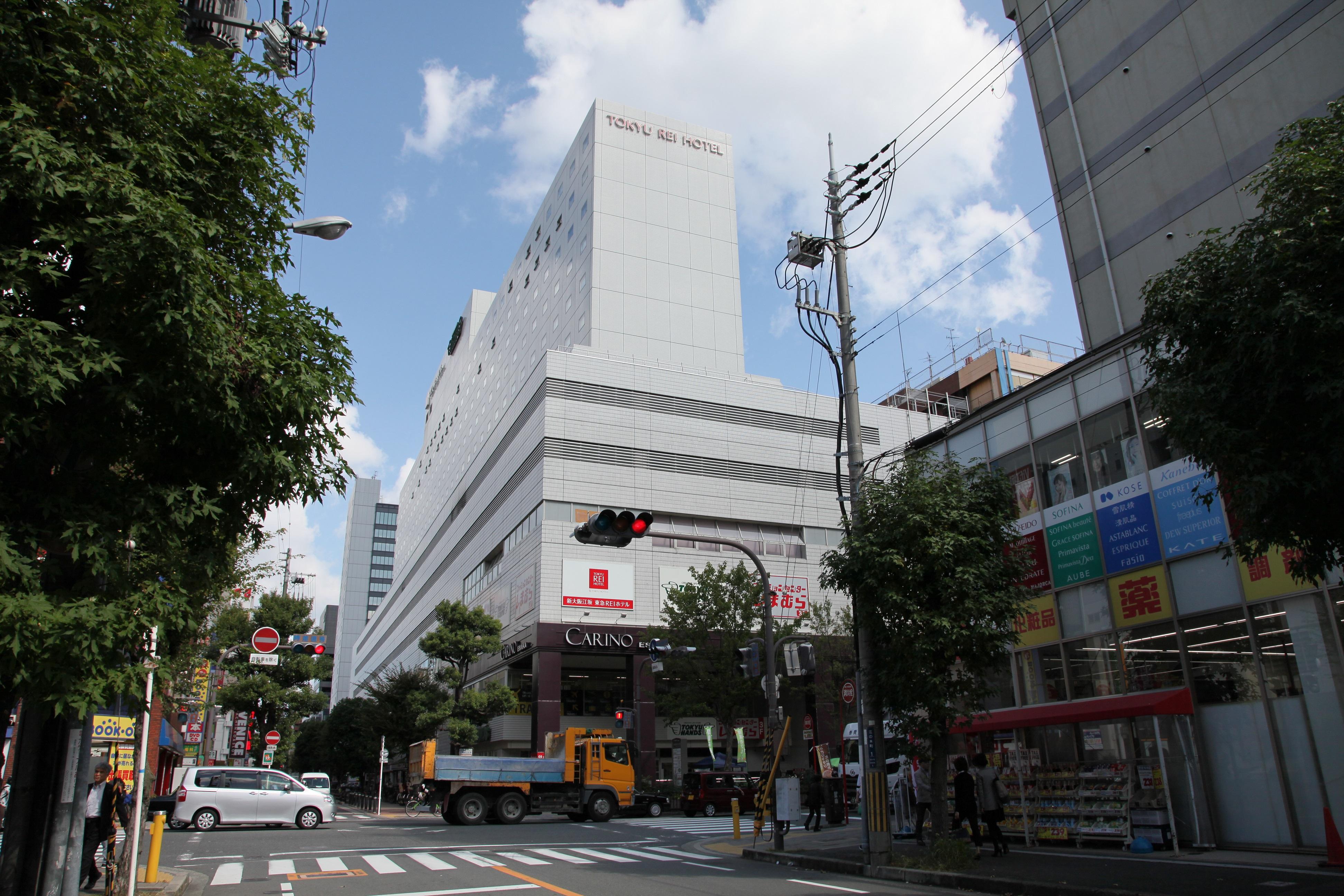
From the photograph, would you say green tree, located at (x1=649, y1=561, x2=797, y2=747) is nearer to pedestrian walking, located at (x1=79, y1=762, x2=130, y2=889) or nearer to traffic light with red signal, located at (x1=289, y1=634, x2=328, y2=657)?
traffic light with red signal, located at (x1=289, y1=634, x2=328, y2=657)

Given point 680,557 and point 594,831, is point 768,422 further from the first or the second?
point 594,831

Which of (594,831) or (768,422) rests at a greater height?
(768,422)

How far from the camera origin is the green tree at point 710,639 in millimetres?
36062

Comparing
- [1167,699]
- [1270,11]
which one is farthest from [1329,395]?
[1270,11]

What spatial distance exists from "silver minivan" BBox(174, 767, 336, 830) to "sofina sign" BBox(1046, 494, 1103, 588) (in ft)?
68.8

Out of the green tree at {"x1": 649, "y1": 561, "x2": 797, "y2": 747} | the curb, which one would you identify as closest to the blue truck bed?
the green tree at {"x1": 649, "y1": 561, "x2": 797, "y2": 747}

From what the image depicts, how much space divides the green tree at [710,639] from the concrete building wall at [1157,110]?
19.4 m

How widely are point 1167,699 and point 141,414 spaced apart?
573 inches

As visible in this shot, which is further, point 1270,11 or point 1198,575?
point 1270,11

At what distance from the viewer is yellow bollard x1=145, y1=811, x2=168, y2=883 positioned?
12.2m

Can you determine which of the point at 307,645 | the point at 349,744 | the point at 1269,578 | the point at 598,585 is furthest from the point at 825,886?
the point at 349,744

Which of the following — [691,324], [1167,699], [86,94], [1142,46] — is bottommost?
Answer: [1167,699]

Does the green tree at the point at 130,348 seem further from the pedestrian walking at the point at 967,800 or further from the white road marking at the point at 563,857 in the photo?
the pedestrian walking at the point at 967,800

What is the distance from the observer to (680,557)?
1801 inches
